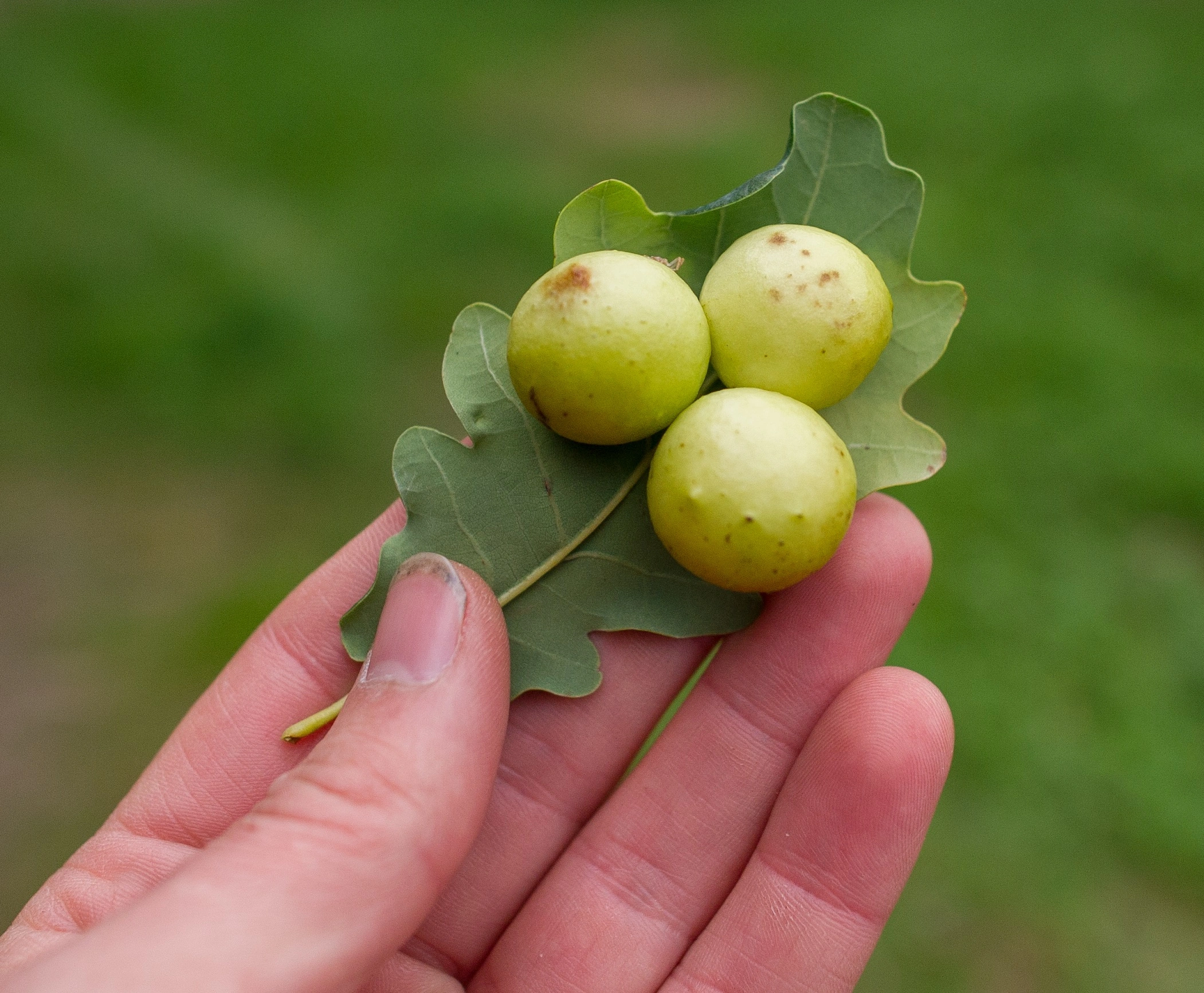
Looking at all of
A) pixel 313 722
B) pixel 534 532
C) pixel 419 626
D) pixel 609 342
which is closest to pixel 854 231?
pixel 609 342

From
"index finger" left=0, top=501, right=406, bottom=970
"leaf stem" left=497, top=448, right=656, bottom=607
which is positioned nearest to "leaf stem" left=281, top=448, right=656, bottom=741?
"leaf stem" left=497, top=448, right=656, bottom=607

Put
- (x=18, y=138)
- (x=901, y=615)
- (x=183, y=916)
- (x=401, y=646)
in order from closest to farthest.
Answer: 1. (x=183, y=916)
2. (x=401, y=646)
3. (x=901, y=615)
4. (x=18, y=138)

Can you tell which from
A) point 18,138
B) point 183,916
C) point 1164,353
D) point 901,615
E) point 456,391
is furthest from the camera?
point 18,138

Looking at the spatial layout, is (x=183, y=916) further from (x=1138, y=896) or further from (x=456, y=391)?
(x=1138, y=896)

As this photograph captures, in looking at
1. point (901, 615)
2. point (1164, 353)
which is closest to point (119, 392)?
point (901, 615)

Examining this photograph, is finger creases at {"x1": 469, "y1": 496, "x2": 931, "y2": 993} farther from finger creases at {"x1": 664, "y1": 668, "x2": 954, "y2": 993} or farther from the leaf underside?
the leaf underside

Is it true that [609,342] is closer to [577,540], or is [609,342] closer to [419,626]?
[577,540]
